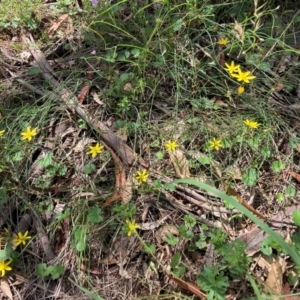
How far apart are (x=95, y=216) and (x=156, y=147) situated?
16.4 inches

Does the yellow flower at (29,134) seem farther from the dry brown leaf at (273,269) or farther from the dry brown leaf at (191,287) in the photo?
the dry brown leaf at (273,269)

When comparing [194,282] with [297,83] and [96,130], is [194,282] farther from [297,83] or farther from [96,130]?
[297,83]

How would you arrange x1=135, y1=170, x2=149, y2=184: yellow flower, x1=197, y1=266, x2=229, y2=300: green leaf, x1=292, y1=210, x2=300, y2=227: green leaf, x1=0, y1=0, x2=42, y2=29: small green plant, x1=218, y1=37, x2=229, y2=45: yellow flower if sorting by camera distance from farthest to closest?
x1=0, y1=0, x2=42, y2=29: small green plant < x1=218, y1=37, x2=229, y2=45: yellow flower < x1=135, y1=170, x2=149, y2=184: yellow flower < x1=292, y1=210, x2=300, y2=227: green leaf < x1=197, y1=266, x2=229, y2=300: green leaf

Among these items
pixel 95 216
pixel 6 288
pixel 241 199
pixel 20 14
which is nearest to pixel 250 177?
pixel 241 199

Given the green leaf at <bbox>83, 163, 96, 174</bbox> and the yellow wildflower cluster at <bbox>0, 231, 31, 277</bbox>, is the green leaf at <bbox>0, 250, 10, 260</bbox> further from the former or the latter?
the green leaf at <bbox>83, 163, 96, 174</bbox>

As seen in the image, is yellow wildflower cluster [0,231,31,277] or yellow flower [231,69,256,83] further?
yellow flower [231,69,256,83]

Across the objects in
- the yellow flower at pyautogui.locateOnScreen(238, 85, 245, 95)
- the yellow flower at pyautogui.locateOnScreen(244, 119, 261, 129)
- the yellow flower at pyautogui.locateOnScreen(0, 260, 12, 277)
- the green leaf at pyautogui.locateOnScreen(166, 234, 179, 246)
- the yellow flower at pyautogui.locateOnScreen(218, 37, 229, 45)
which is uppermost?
the yellow flower at pyautogui.locateOnScreen(218, 37, 229, 45)

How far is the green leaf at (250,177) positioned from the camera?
1786 mm

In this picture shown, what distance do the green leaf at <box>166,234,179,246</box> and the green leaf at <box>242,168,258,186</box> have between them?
37cm

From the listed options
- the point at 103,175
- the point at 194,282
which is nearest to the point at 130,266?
the point at 194,282

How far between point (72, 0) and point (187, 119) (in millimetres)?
988

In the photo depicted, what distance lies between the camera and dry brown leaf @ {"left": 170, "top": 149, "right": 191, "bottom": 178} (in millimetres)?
1824

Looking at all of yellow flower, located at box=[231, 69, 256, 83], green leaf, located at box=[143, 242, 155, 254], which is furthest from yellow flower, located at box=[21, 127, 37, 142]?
yellow flower, located at box=[231, 69, 256, 83]

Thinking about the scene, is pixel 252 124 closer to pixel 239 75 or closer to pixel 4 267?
pixel 239 75
